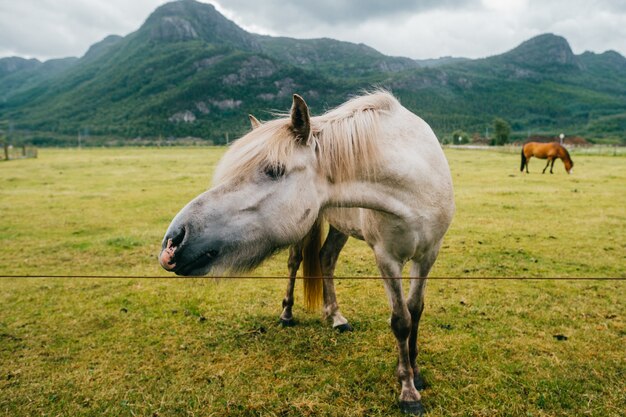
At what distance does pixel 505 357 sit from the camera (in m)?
3.65

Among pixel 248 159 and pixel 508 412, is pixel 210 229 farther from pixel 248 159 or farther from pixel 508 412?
pixel 508 412

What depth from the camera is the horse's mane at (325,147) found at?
211cm

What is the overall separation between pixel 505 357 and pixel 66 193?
16359mm

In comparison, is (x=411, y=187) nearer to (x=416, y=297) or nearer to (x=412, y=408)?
(x=416, y=297)

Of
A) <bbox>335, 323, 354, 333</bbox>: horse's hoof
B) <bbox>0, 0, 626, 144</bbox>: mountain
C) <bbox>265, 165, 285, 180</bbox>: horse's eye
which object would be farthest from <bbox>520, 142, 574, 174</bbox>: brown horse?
<bbox>0, 0, 626, 144</bbox>: mountain

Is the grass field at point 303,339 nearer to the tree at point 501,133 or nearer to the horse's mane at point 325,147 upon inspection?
the horse's mane at point 325,147

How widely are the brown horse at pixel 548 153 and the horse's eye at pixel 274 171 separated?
2169 cm

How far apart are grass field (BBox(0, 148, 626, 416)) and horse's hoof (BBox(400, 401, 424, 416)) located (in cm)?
9

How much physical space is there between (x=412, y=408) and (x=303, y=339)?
4.90ft

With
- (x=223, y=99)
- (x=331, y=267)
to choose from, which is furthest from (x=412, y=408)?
(x=223, y=99)

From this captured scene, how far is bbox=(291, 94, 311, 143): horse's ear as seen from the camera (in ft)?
6.49

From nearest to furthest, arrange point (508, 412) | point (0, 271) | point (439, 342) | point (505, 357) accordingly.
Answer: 1. point (508, 412)
2. point (505, 357)
3. point (439, 342)
4. point (0, 271)

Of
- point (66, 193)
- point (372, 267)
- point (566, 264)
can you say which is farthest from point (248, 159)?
point (66, 193)

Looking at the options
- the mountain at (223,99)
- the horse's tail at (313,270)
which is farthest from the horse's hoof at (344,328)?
the mountain at (223,99)
